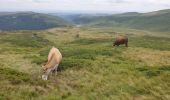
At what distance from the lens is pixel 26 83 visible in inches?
707

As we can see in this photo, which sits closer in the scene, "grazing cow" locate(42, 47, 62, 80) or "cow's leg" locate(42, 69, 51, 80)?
"cow's leg" locate(42, 69, 51, 80)

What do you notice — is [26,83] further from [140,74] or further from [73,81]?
[140,74]

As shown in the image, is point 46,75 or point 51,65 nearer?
point 46,75

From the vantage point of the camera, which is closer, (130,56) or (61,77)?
(61,77)

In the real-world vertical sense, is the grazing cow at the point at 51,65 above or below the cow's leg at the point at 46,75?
above

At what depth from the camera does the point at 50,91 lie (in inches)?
672

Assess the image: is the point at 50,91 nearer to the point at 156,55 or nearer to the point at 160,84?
the point at 160,84

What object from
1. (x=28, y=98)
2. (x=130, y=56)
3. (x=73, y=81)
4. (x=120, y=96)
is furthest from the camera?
(x=130, y=56)

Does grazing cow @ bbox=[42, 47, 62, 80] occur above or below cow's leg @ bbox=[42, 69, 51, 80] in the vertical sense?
above

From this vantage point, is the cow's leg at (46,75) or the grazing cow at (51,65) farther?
the grazing cow at (51,65)

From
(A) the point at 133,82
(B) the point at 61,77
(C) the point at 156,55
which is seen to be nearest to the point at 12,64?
(B) the point at 61,77

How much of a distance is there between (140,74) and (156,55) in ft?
41.1

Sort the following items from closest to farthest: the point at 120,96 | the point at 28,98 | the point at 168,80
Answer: the point at 28,98, the point at 120,96, the point at 168,80

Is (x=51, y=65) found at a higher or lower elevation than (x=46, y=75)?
higher
